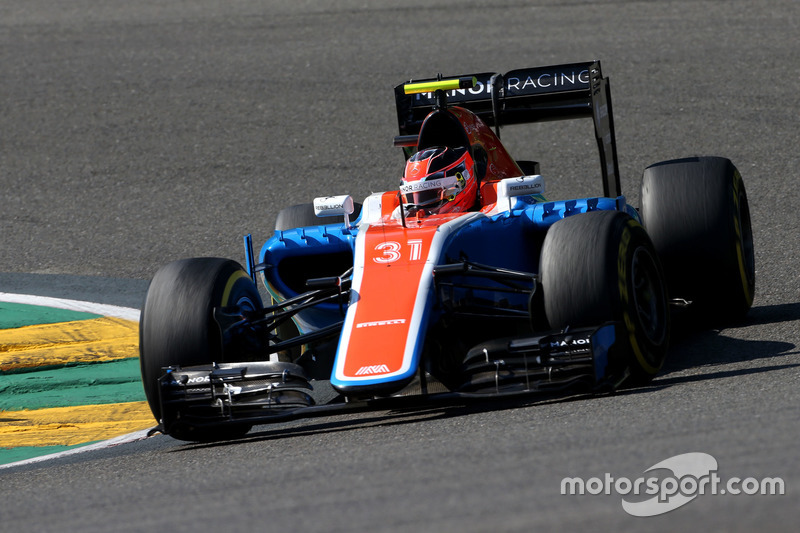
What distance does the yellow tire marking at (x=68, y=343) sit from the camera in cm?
807

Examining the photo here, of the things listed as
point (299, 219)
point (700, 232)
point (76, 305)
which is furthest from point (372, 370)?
point (76, 305)

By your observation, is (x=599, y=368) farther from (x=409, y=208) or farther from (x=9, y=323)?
(x=9, y=323)

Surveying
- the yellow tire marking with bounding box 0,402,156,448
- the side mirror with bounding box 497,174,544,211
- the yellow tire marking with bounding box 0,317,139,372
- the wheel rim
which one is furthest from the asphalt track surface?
the side mirror with bounding box 497,174,544,211

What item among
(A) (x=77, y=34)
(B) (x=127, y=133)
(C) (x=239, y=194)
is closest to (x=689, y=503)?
(C) (x=239, y=194)

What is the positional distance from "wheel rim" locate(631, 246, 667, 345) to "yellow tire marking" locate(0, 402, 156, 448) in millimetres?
2725

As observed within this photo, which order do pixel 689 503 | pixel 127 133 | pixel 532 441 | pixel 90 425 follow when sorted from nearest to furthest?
pixel 689 503 < pixel 532 441 < pixel 90 425 < pixel 127 133

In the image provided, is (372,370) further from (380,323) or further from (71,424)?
(71,424)

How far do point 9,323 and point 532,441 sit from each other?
16.2 ft

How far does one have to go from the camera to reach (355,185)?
41.0 ft

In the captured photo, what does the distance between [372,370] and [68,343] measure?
128 inches

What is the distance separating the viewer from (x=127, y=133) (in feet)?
47.8

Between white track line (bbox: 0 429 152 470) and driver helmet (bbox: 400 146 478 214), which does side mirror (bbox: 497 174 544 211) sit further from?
white track line (bbox: 0 429 152 470)

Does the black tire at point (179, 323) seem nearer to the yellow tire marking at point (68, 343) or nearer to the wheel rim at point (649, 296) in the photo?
the yellow tire marking at point (68, 343)

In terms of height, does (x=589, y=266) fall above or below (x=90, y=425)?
above
